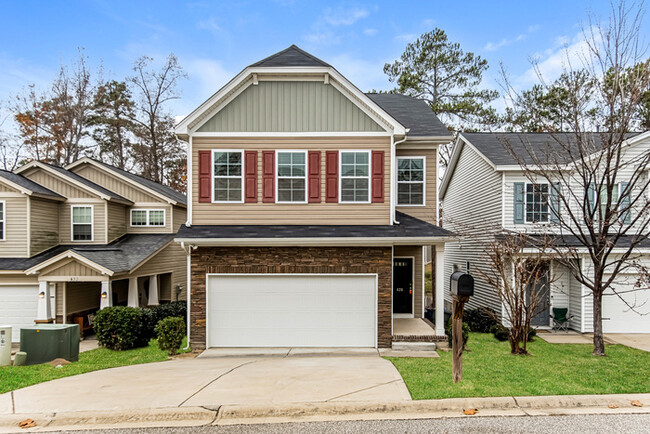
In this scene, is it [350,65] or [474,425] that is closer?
[474,425]

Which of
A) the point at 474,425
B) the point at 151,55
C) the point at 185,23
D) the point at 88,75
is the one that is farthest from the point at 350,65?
the point at 474,425

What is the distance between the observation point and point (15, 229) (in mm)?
13961

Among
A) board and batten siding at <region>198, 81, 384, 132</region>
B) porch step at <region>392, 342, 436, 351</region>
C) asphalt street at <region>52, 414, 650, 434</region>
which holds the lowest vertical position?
porch step at <region>392, 342, 436, 351</region>

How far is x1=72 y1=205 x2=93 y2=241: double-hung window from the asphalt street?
12510 millimetres

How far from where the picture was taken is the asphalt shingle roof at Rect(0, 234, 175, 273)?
13242 mm

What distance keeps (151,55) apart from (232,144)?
20.8 meters

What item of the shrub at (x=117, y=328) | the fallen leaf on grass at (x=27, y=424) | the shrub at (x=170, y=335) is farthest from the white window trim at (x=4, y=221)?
the fallen leaf on grass at (x=27, y=424)

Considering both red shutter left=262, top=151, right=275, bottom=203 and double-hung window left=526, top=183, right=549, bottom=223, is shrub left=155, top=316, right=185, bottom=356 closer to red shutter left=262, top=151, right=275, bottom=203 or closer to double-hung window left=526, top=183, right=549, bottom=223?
red shutter left=262, top=151, right=275, bottom=203

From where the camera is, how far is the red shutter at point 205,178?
10.5 m

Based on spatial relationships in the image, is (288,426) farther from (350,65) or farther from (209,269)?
(350,65)

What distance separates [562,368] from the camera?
7.78 metres

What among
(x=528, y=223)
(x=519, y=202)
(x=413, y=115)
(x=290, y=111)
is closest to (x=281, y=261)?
(x=290, y=111)

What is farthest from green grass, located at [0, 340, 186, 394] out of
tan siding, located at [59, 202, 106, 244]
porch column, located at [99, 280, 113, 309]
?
tan siding, located at [59, 202, 106, 244]

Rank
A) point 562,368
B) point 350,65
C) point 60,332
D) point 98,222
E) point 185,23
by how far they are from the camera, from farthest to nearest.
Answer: point 350,65 < point 185,23 < point 98,222 < point 60,332 < point 562,368
